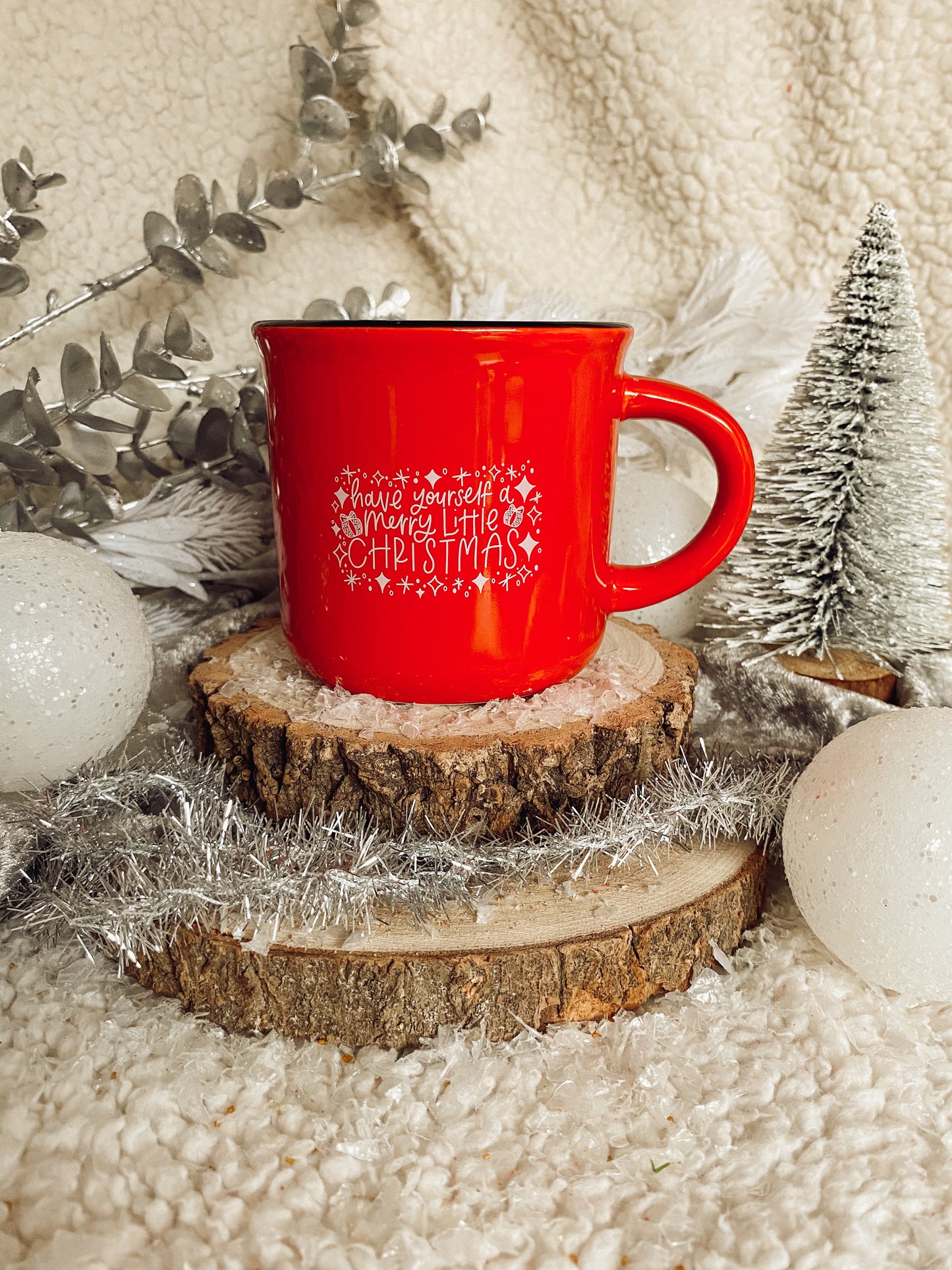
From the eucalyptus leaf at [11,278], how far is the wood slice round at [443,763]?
0.41 meters

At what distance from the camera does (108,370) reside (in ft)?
2.77

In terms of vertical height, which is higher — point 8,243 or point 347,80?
point 347,80

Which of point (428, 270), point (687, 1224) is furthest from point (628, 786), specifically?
point (428, 270)

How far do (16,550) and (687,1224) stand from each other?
0.62 metres

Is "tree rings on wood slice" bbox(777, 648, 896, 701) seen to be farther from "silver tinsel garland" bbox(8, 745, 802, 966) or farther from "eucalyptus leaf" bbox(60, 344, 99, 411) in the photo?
"eucalyptus leaf" bbox(60, 344, 99, 411)

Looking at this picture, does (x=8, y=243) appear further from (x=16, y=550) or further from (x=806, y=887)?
(x=806, y=887)

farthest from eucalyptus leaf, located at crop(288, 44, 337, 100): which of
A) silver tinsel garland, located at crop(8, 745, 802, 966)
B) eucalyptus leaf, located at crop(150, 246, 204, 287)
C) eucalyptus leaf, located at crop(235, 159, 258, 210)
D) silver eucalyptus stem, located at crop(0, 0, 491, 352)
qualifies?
silver tinsel garland, located at crop(8, 745, 802, 966)

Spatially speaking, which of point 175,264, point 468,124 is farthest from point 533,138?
point 175,264

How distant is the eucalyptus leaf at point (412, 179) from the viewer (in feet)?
3.34

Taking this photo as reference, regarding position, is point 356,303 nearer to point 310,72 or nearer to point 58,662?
point 310,72

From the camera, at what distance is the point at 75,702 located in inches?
28.4

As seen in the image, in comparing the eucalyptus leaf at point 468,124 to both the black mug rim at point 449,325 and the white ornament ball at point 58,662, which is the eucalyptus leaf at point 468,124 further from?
the white ornament ball at point 58,662

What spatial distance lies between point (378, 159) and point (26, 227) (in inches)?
13.6

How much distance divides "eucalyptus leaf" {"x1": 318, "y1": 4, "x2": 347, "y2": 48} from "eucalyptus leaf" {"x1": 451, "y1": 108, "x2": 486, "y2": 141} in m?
0.13
